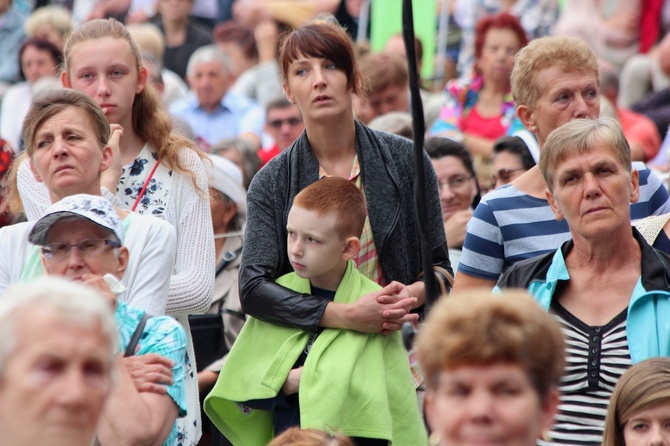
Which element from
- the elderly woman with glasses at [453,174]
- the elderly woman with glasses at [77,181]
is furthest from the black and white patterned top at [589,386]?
the elderly woman with glasses at [453,174]

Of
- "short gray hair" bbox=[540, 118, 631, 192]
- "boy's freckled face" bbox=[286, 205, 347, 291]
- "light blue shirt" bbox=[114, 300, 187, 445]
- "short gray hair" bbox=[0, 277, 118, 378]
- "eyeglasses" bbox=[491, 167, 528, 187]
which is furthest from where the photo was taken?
"eyeglasses" bbox=[491, 167, 528, 187]

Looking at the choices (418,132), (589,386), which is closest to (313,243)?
(589,386)

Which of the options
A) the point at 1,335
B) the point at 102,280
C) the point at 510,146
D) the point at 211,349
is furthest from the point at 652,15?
the point at 1,335

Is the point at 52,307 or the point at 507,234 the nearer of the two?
the point at 52,307

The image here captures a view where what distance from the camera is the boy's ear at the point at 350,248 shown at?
5.11 meters

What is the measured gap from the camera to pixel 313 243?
5.07 m

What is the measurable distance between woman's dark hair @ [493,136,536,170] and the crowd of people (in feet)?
0.04

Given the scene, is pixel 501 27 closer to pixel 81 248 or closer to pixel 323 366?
pixel 323 366

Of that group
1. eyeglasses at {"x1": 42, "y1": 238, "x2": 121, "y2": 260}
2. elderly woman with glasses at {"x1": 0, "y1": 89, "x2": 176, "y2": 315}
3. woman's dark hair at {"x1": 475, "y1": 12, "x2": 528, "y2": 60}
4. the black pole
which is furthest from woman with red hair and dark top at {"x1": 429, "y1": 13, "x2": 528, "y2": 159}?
the black pole

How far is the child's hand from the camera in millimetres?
5020

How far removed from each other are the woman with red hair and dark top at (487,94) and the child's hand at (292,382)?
3782mm

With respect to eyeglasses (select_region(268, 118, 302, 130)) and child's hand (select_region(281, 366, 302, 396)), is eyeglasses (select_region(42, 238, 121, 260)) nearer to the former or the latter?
child's hand (select_region(281, 366, 302, 396))

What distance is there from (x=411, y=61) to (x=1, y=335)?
1225 mm

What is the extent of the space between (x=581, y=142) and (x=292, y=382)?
4.45ft
